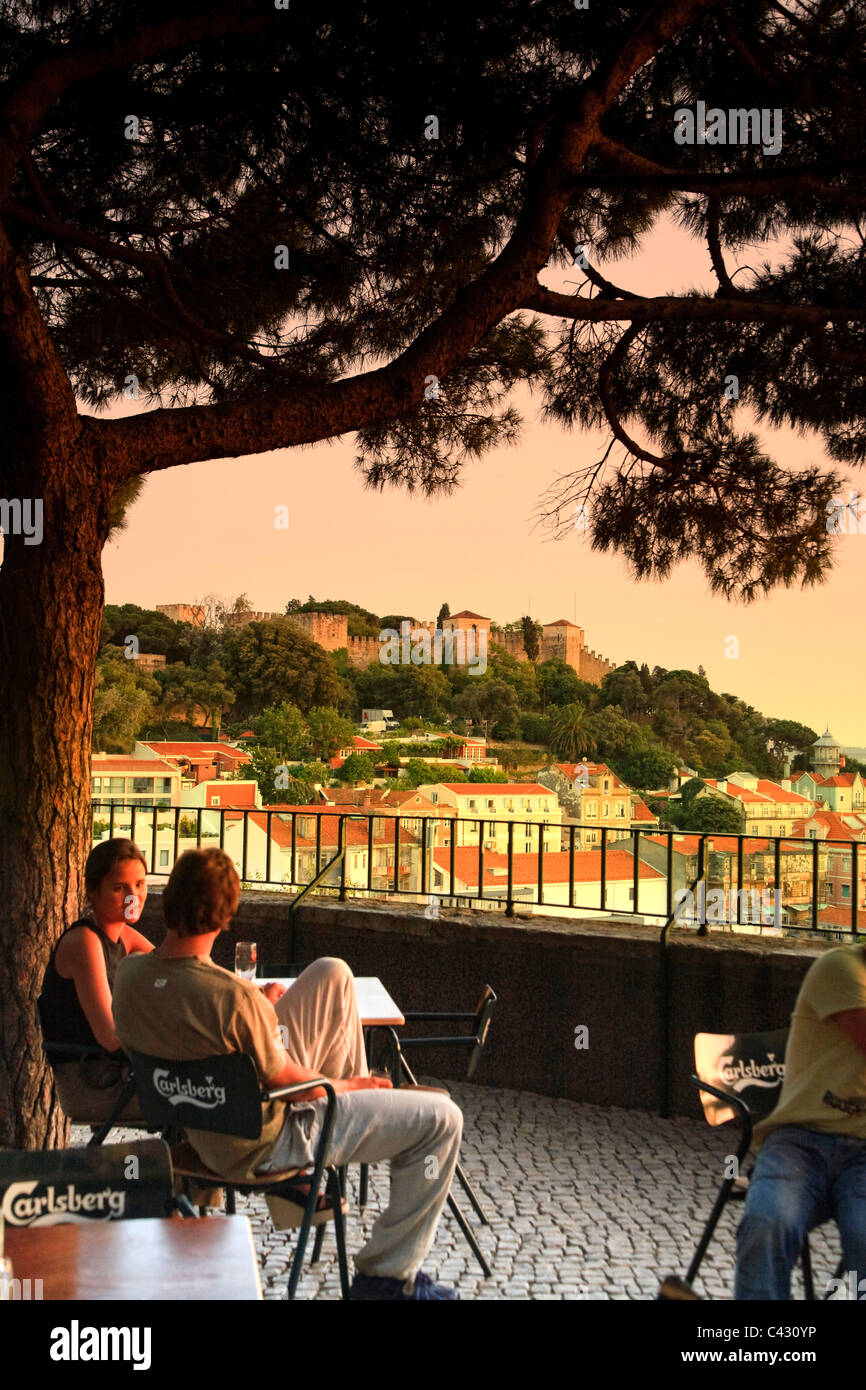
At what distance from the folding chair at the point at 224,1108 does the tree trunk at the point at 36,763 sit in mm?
1247

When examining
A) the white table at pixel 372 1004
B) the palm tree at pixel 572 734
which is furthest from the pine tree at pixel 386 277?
the palm tree at pixel 572 734

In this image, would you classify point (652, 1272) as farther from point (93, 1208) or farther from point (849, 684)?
point (849, 684)

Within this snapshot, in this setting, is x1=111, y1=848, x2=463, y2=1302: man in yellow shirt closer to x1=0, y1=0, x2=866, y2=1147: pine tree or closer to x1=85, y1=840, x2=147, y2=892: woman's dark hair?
x1=85, y1=840, x2=147, y2=892: woman's dark hair

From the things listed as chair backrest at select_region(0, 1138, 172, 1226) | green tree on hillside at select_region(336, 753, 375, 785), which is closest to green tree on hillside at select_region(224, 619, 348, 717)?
green tree on hillside at select_region(336, 753, 375, 785)

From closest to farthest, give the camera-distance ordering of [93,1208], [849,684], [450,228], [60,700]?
[93,1208]
[60,700]
[450,228]
[849,684]

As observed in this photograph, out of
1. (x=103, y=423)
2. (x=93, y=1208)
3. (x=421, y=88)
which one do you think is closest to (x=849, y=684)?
(x=421, y=88)

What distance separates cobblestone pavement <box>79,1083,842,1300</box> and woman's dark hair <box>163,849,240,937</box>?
1067mm

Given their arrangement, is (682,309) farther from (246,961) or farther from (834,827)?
(246,961)

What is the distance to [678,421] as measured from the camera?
235 inches

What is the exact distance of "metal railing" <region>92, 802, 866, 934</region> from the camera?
5.10 meters

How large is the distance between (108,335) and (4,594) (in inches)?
92.0

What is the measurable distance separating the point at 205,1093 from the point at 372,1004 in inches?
46.9

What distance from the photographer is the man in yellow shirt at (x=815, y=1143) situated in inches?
95.4

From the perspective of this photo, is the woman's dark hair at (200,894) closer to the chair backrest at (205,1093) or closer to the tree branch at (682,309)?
the chair backrest at (205,1093)
